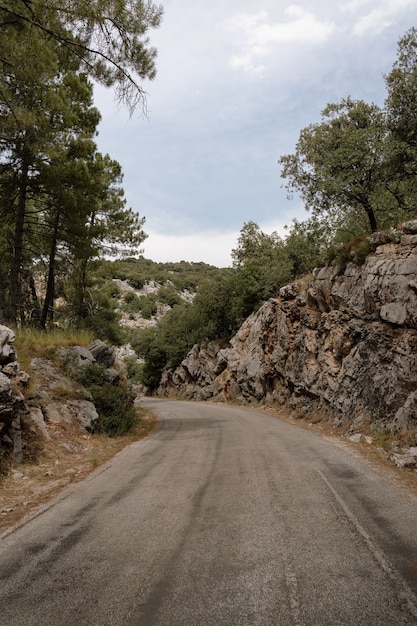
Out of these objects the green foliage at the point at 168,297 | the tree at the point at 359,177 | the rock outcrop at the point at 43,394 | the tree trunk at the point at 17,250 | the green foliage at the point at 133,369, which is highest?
the green foliage at the point at 168,297

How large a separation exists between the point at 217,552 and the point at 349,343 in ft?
48.1

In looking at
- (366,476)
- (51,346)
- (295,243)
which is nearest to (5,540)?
(366,476)

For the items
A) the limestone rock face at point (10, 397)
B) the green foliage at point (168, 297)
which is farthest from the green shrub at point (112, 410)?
the green foliage at point (168, 297)

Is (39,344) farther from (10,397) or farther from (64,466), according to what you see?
(64,466)

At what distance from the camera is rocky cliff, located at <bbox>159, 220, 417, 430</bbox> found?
13781 mm

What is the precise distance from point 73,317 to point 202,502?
863 inches

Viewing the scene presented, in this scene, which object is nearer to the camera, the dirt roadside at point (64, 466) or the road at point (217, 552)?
the road at point (217, 552)

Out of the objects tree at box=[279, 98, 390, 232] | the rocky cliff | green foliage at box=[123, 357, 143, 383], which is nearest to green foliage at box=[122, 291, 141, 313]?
green foliage at box=[123, 357, 143, 383]

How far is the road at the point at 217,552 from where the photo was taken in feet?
12.1

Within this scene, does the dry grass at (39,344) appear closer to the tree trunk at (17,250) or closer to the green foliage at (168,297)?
the tree trunk at (17,250)

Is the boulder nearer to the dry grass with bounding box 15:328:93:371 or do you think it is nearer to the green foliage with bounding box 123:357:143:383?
the dry grass with bounding box 15:328:93:371

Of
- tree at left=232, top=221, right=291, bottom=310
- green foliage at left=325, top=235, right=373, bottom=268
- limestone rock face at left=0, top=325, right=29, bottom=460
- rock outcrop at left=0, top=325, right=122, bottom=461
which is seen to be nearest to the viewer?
limestone rock face at left=0, top=325, right=29, bottom=460

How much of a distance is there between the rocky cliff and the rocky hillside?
0.04 meters

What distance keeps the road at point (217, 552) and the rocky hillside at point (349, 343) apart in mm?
6026
